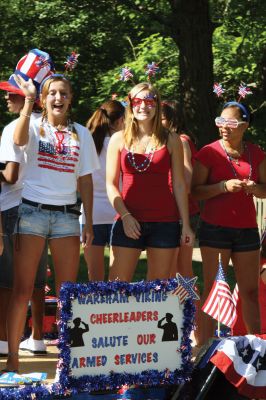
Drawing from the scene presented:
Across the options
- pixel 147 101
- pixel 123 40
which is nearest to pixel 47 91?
pixel 147 101

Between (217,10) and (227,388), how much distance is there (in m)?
17.0

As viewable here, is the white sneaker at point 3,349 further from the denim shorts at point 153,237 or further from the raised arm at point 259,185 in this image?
the raised arm at point 259,185

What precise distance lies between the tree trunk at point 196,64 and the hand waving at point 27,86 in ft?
29.8

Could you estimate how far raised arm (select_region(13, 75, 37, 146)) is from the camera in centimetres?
617

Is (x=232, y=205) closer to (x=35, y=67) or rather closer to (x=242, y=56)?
(x=35, y=67)

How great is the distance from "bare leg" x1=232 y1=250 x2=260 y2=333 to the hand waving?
1.84 m

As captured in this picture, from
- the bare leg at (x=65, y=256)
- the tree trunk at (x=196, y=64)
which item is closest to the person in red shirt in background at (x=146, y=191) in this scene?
the bare leg at (x=65, y=256)

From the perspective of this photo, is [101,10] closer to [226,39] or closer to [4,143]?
[226,39]

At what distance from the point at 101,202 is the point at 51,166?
1.28 metres

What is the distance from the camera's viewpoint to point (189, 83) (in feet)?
51.1

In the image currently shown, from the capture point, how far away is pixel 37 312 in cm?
721

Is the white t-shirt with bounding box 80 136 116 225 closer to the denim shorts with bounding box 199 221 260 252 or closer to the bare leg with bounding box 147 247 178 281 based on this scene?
the denim shorts with bounding box 199 221 260 252

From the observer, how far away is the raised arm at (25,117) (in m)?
6.17

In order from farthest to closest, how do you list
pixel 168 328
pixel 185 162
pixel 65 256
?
pixel 185 162, pixel 65 256, pixel 168 328
